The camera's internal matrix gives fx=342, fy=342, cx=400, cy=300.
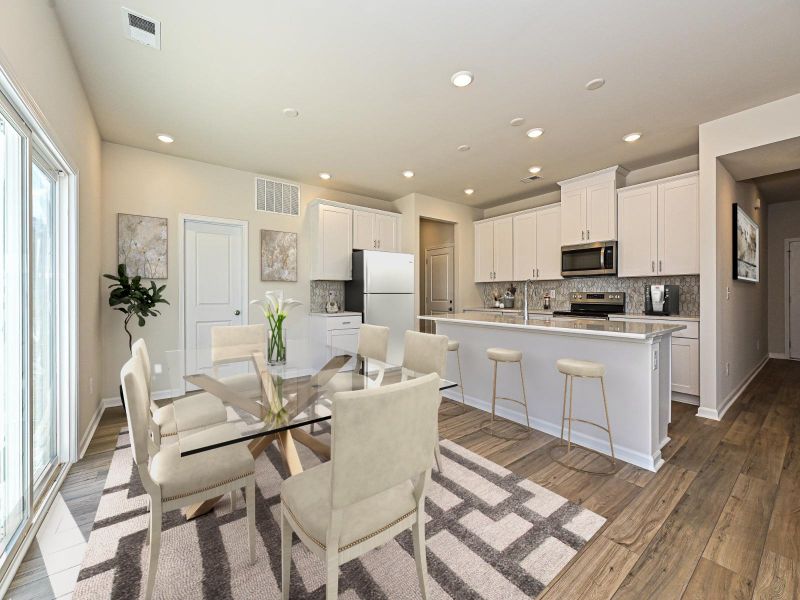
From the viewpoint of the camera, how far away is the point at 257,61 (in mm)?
2334

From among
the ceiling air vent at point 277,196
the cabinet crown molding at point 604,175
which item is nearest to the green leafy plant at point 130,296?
the ceiling air vent at point 277,196

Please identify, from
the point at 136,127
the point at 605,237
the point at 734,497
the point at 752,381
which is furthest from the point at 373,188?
the point at 752,381

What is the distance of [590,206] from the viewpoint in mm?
Result: 4551

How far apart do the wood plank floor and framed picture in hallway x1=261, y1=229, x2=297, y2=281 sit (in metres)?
2.26

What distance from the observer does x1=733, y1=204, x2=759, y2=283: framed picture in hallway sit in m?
3.66

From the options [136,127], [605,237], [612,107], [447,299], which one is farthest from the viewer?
[447,299]

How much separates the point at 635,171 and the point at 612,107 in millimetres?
2011

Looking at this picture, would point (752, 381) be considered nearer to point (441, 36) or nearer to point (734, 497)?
point (734, 497)

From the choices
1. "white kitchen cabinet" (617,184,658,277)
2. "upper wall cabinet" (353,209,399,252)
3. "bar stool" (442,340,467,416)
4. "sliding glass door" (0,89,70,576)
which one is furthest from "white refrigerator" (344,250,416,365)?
"sliding glass door" (0,89,70,576)

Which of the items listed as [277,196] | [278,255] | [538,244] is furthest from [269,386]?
[538,244]

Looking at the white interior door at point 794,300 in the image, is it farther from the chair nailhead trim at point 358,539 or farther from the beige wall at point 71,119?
the beige wall at point 71,119

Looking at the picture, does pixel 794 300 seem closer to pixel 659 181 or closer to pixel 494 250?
pixel 659 181

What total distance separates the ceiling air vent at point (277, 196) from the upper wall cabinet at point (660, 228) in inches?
168

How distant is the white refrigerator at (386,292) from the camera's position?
15.8 ft
